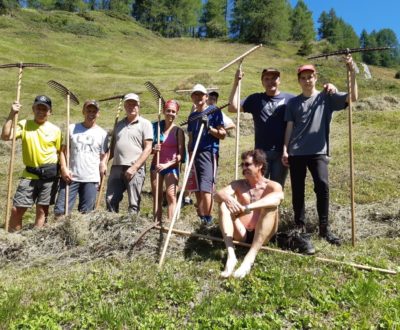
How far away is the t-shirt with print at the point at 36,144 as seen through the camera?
7047 mm

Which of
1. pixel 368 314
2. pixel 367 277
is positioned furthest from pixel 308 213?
pixel 368 314

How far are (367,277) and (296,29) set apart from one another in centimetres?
10457

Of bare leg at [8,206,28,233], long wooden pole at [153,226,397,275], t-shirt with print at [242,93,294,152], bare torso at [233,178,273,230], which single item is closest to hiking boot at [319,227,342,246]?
long wooden pole at [153,226,397,275]

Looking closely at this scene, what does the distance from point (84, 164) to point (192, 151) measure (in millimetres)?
1878

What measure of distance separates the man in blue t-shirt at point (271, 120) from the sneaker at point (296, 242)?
96cm

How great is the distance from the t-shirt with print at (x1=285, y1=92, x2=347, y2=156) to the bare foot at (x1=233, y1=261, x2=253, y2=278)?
6.28 ft

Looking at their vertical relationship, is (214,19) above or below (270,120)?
above

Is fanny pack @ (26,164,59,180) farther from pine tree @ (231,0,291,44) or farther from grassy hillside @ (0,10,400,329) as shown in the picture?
pine tree @ (231,0,291,44)

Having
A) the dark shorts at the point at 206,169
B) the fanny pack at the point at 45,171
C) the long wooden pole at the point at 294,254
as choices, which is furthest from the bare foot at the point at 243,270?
the fanny pack at the point at 45,171

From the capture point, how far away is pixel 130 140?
726 centimetres

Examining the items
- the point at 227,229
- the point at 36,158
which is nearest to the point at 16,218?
the point at 36,158

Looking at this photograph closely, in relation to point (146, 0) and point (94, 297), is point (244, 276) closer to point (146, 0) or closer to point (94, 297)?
point (94, 297)

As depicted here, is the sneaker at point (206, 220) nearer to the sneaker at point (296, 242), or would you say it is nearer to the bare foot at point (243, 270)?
the sneaker at point (296, 242)

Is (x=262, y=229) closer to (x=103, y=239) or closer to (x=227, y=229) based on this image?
(x=227, y=229)
